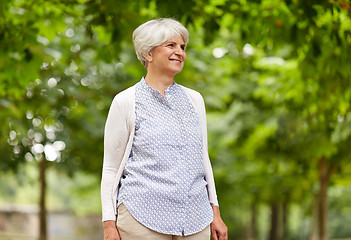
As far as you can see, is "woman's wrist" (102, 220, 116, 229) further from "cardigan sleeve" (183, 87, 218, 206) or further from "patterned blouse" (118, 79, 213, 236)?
"cardigan sleeve" (183, 87, 218, 206)

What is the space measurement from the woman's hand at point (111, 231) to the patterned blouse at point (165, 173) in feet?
0.34

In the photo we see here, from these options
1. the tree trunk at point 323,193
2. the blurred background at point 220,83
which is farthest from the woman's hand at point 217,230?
the tree trunk at point 323,193

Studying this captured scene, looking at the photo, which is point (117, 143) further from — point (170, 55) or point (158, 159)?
point (170, 55)

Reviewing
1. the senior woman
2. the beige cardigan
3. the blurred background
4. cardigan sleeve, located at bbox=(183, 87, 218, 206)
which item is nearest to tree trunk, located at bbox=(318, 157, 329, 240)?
the blurred background

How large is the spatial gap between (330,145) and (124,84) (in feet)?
12.5

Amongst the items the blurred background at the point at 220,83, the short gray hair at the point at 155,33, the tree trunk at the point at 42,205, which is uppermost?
the short gray hair at the point at 155,33

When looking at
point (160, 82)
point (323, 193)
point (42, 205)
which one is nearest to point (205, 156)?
point (160, 82)

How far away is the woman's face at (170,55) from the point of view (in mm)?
2959

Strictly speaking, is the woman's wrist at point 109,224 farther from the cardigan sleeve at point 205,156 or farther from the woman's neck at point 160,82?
the woman's neck at point 160,82

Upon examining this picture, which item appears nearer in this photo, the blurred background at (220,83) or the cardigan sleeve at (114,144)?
the cardigan sleeve at (114,144)

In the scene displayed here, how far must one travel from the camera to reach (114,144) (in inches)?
117

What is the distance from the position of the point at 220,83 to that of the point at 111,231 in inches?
394

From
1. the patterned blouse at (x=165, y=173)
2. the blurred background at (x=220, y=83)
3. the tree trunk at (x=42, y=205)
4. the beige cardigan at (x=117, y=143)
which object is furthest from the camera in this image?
the tree trunk at (x=42, y=205)

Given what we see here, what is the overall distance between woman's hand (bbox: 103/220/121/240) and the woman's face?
0.77 m
